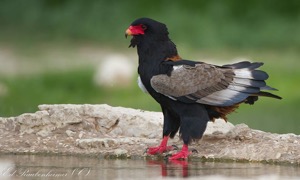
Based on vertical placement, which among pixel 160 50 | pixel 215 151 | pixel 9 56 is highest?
pixel 9 56

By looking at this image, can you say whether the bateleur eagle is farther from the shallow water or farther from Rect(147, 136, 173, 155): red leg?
the shallow water

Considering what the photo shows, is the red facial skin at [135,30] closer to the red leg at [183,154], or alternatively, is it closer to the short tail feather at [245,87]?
the short tail feather at [245,87]

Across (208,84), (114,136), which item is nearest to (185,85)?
(208,84)

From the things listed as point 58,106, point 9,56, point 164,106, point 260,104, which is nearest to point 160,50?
point 164,106

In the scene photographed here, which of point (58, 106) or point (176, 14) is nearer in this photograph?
point (58, 106)

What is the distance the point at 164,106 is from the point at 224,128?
0.88 meters

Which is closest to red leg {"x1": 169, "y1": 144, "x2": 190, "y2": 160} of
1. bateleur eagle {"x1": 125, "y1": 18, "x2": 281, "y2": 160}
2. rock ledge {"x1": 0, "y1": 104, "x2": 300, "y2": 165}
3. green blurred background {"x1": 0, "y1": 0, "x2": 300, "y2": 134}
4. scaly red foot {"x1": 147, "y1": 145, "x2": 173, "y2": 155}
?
bateleur eagle {"x1": 125, "y1": 18, "x2": 281, "y2": 160}

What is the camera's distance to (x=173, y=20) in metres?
25.5

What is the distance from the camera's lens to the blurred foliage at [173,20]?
25.5 m

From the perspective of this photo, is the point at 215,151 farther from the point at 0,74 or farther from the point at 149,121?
the point at 0,74

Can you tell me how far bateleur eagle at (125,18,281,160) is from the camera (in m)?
12.6

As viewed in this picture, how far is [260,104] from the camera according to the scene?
21.2 metres

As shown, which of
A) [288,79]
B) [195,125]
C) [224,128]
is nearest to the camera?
[195,125]

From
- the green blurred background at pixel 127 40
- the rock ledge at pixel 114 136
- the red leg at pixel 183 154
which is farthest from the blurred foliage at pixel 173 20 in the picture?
the red leg at pixel 183 154
